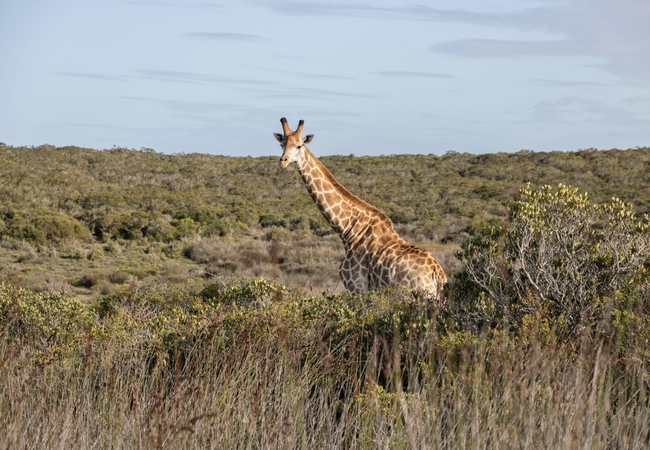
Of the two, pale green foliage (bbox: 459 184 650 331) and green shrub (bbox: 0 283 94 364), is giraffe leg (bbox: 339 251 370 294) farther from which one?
green shrub (bbox: 0 283 94 364)

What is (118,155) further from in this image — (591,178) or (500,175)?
(591,178)

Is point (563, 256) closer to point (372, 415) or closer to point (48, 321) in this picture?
point (372, 415)

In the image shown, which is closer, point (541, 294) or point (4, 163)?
point (541, 294)

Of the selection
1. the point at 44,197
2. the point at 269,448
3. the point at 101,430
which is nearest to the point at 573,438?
the point at 269,448

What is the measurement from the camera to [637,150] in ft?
190

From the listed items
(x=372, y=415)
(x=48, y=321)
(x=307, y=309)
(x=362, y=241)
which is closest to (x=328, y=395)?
(x=372, y=415)

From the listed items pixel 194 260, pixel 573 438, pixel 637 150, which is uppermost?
pixel 637 150

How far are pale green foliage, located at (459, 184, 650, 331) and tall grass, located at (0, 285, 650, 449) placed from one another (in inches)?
30.0

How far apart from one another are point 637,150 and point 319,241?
38920mm

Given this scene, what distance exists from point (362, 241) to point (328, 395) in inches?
183

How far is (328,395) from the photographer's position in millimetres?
4801

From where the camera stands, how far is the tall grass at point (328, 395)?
3.40 m

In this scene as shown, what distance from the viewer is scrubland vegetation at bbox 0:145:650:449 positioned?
374 centimetres

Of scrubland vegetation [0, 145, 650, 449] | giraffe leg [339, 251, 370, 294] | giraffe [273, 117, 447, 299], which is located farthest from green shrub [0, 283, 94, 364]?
giraffe leg [339, 251, 370, 294]
